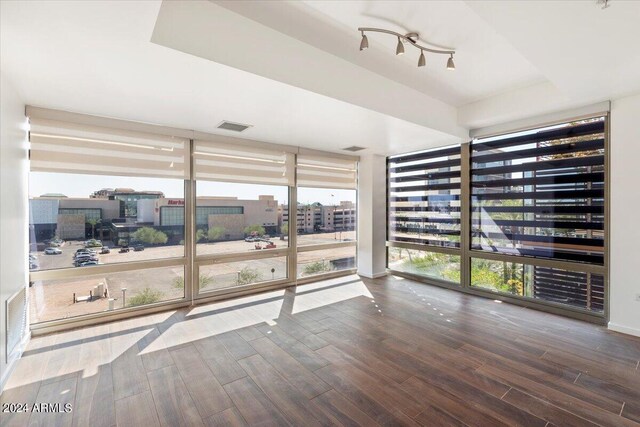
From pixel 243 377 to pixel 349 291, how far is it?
9.56 ft

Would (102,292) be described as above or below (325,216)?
below

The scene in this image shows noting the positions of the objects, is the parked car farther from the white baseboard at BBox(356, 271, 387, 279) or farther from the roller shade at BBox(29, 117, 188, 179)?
the white baseboard at BBox(356, 271, 387, 279)

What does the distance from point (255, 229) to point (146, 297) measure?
193 cm

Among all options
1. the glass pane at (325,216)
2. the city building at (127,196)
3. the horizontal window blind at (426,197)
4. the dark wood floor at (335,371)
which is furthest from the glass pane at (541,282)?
the city building at (127,196)

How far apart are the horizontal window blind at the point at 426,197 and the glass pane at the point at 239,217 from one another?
2521 millimetres

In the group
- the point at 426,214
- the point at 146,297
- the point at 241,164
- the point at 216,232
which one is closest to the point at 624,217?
the point at 426,214

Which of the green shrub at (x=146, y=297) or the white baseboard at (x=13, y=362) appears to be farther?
the green shrub at (x=146, y=297)

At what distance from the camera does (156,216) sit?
427 centimetres

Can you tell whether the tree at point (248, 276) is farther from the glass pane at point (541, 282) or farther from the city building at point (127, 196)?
the glass pane at point (541, 282)

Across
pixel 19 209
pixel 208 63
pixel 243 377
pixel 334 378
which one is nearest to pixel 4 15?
pixel 208 63

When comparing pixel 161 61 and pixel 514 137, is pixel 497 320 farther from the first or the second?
pixel 161 61

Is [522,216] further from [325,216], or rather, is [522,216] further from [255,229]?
[255,229]

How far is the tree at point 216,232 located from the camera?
4.75m

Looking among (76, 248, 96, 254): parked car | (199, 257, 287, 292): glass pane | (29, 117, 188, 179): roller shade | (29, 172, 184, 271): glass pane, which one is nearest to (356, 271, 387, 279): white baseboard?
(199, 257, 287, 292): glass pane
